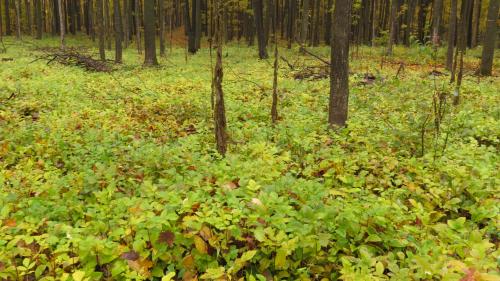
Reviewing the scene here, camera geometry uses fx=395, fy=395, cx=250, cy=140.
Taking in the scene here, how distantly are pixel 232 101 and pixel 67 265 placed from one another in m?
8.25

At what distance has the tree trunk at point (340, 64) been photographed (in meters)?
7.76

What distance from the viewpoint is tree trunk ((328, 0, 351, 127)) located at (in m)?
7.76

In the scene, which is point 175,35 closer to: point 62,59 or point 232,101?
point 62,59

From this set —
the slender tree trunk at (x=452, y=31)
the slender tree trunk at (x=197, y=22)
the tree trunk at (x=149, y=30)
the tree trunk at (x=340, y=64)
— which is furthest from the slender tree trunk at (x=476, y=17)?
the slender tree trunk at (x=197, y=22)

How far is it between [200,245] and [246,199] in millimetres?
748

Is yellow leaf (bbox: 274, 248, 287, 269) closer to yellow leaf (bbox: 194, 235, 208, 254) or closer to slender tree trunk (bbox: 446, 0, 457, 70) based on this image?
yellow leaf (bbox: 194, 235, 208, 254)

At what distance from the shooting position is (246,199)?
14.0ft

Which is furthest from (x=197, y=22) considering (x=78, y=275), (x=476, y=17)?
(x=78, y=275)

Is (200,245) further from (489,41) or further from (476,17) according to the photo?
(489,41)

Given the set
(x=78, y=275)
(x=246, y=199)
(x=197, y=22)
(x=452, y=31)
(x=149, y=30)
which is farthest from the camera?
(x=197, y=22)

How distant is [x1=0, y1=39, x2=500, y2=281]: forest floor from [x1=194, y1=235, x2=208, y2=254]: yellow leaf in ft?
0.04

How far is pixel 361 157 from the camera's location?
6250 mm

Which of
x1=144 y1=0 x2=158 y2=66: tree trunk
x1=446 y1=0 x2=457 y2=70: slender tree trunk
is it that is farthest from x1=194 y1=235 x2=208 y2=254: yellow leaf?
x1=446 y1=0 x2=457 y2=70: slender tree trunk

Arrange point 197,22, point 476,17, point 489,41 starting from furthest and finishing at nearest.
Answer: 1. point 197,22
2. point 489,41
3. point 476,17
